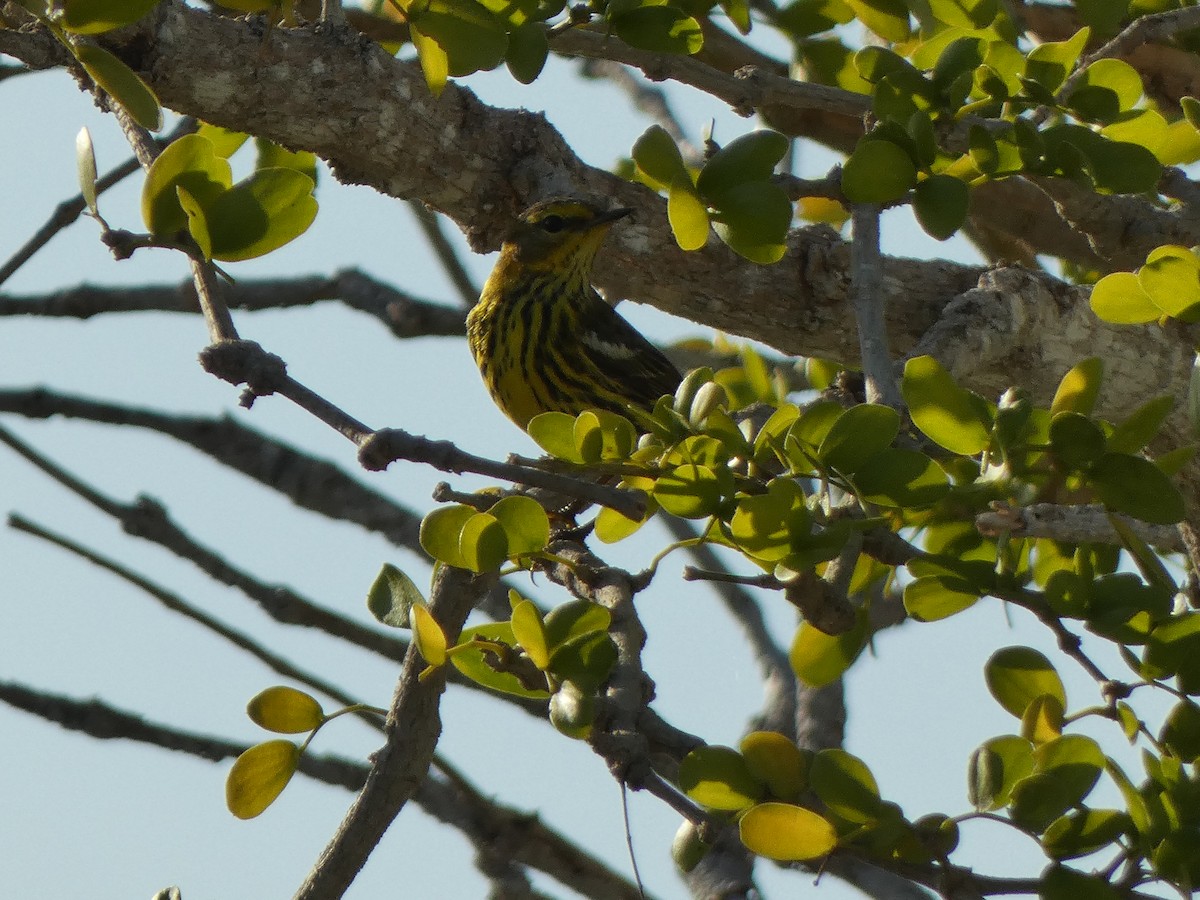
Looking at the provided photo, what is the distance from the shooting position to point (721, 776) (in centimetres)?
214

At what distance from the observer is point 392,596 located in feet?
7.78

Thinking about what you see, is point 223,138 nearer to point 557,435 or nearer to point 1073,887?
point 557,435

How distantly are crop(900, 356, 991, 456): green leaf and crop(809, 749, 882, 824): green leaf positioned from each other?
52 centimetres

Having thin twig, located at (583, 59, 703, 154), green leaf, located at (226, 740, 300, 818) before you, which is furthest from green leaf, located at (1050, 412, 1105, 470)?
thin twig, located at (583, 59, 703, 154)

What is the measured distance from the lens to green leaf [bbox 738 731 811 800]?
2.12 m

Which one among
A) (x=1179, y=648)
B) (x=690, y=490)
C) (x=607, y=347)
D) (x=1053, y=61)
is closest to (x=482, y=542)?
(x=690, y=490)

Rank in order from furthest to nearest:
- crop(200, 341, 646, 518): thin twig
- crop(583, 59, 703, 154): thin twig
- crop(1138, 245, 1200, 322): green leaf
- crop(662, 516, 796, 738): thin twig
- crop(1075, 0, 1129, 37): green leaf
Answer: crop(583, 59, 703, 154): thin twig
crop(662, 516, 796, 738): thin twig
crop(1075, 0, 1129, 37): green leaf
crop(1138, 245, 1200, 322): green leaf
crop(200, 341, 646, 518): thin twig

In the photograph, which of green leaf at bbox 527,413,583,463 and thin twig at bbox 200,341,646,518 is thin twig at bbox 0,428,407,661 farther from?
thin twig at bbox 200,341,646,518

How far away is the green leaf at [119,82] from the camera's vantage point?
79.4 inches

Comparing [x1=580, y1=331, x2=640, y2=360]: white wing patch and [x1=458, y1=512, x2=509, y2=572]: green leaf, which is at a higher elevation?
[x1=580, y1=331, x2=640, y2=360]: white wing patch

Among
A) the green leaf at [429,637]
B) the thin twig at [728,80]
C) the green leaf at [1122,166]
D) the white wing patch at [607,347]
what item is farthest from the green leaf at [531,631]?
the white wing patch at [607,347]

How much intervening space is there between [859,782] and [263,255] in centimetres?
120

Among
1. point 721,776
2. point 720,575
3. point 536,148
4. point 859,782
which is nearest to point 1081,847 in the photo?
point 859,782

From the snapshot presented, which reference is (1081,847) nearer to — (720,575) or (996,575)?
(996,575)
